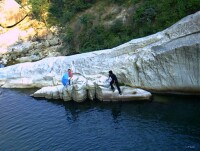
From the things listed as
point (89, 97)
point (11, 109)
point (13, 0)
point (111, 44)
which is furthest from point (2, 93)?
point (13, 0)

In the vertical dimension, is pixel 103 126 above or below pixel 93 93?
below

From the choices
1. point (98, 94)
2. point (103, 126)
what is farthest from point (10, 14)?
point (103, 126)

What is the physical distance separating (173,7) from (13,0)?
1655 inches

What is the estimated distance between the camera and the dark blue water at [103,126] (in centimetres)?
2225

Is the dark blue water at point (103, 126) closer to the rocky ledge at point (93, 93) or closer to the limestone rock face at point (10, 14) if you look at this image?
the rocky ledge at point (93, 93)

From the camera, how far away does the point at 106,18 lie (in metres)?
49.2

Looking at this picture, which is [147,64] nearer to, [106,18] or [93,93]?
[93,93]

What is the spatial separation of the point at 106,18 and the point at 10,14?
26414 millimetres

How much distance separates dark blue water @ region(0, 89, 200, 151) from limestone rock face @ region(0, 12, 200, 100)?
1633 mm

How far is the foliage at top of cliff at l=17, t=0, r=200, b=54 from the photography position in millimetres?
39656

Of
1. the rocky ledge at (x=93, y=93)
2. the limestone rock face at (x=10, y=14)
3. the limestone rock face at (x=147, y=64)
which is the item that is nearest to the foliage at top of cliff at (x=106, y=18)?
the limestone rock face at (x=10, y=14)

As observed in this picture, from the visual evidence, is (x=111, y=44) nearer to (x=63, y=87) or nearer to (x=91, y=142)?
(x=63, y=87)

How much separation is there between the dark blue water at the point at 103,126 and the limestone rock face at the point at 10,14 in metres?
37.4

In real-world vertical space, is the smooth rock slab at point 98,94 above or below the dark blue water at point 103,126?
above
